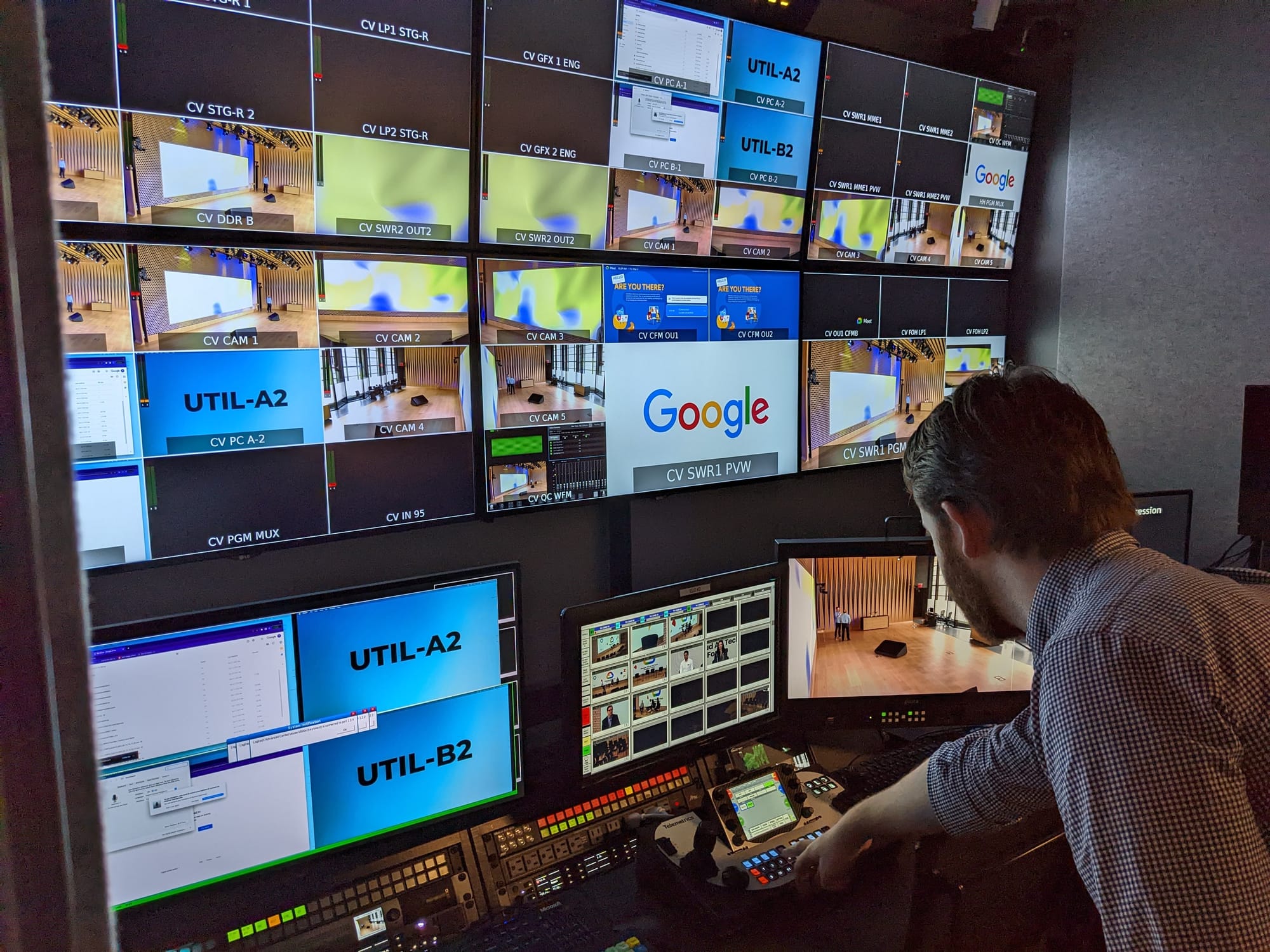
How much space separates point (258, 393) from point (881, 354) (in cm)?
174

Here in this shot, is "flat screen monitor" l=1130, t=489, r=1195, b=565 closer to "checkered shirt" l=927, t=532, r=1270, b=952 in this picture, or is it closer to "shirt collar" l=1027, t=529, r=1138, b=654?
"shirt collar" l=1027, t=529, r=1138, b=654

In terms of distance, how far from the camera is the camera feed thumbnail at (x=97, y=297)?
1.40 meters

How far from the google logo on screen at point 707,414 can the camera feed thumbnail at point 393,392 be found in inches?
19.5

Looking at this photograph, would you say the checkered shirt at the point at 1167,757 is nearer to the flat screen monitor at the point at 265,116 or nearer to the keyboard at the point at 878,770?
the keyboard at the point at 878,770

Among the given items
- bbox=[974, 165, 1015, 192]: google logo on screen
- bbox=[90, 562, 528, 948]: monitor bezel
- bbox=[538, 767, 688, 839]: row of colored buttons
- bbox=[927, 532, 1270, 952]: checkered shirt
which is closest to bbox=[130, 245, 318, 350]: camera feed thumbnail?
bbox=[90, 562, 528, 948]: monitor bezel

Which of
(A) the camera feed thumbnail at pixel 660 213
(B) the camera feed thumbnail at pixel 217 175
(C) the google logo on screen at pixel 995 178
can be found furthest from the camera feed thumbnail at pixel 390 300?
(C) the google logo on screen at pixel 995 178

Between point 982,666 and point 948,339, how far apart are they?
47.4 inches

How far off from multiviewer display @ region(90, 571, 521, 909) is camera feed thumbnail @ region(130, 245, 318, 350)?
21.4 inches

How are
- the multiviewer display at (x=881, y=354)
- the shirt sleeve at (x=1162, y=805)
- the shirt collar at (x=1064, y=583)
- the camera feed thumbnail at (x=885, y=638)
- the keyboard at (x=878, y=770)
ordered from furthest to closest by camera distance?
the multiviewer display at (x=881, y=354) → the camera feed thumbnail at (x=885, y=638) → the keyboard at (x=878, y=770) → the shirt collar at (x=1064, y=583) → the shirt sleeve at (x=1162, y=805)

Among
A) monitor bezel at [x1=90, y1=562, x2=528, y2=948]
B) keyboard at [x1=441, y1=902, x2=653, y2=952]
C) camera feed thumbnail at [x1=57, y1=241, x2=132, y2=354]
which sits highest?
camera feed thumbnail at [x1=57, y1=241, x2=132, y2=354]

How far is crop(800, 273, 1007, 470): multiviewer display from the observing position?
2.44 meters

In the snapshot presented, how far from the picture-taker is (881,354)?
8.43 feet

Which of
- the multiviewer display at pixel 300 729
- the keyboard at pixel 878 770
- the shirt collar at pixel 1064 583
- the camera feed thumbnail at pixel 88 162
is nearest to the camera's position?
the shirt collar at pixel 1064 583

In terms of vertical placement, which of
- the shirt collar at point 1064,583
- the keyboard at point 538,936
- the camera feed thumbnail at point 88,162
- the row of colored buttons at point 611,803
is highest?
the camera feed thumbnail at point 88,162
